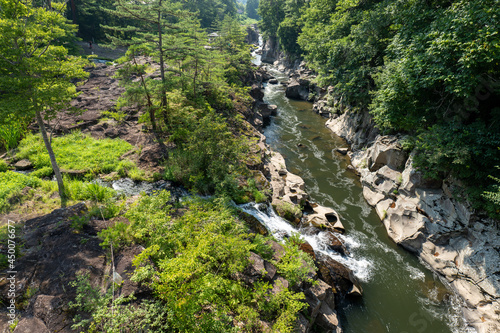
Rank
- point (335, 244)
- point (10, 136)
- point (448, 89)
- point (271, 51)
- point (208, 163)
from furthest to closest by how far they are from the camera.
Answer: point (271, 51) < point (208, 163) < point (10, 136) < point (335, 244) < point (448, 89)

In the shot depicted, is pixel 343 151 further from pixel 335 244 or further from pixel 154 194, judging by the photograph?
pixel 154 194

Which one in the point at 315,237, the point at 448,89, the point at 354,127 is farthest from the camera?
the point at 354,127

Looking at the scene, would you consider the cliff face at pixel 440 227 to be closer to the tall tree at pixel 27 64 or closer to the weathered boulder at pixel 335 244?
the weathered boulder at pixel 335 244

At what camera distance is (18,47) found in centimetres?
750

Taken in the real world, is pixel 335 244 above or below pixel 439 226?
A: below

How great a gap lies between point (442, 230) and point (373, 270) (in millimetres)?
4526

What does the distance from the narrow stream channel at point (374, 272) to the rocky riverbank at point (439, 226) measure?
62 cm

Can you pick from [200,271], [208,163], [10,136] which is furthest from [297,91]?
[200,271]

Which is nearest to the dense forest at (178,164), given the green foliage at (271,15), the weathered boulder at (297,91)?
the weathered boulder at (297,91)

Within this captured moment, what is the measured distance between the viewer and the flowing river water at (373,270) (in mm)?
10234

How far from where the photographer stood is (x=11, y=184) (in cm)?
1002

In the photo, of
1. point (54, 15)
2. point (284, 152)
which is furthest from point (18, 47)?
point (284, 152)

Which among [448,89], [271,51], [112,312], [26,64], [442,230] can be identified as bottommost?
[442,230]

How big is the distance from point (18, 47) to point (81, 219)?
20.2ft
